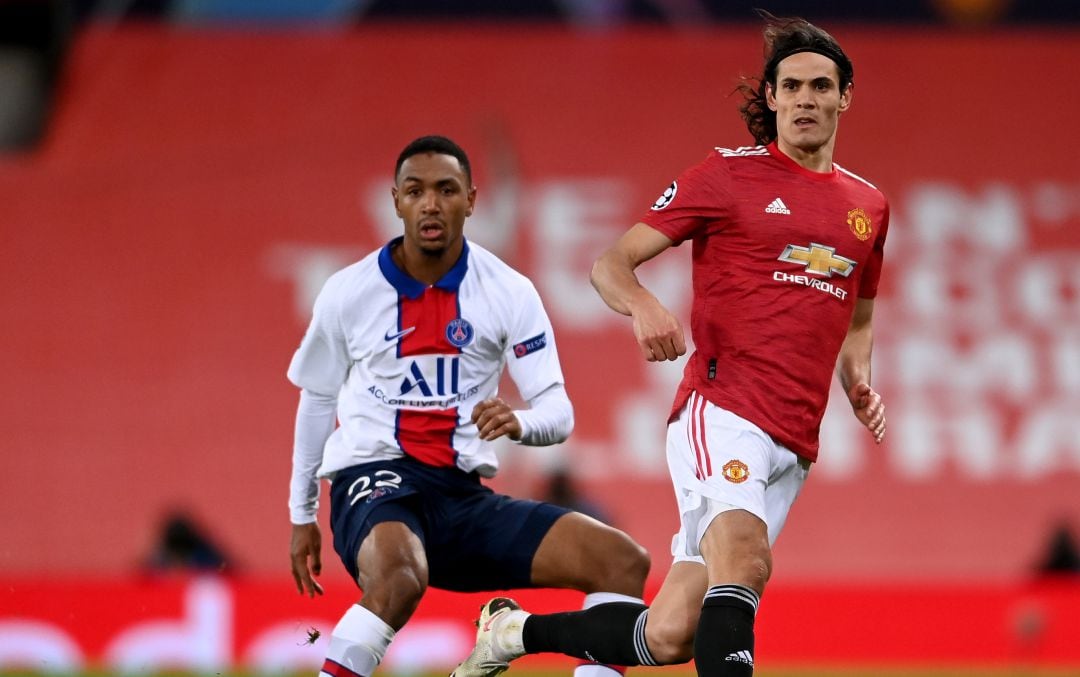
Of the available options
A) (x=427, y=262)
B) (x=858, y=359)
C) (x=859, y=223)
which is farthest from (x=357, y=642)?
(x=859, y=223)

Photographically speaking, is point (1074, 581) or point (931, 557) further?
point (931, 557)

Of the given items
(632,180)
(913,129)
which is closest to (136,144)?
(632,180)

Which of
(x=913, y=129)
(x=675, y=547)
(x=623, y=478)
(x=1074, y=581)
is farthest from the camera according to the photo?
(x=913, y=129)

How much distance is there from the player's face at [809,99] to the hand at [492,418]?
54.2 inches

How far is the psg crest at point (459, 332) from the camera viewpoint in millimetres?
6469

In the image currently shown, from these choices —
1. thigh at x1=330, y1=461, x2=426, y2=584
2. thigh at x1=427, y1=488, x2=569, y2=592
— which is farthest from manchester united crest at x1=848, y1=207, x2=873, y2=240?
thigh at x1=330, y1=461, x2=426, y2=584

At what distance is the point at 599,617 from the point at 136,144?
1172 centimetres

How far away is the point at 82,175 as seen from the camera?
1662cm

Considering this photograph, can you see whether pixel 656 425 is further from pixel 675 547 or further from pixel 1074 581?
pixel 675 547

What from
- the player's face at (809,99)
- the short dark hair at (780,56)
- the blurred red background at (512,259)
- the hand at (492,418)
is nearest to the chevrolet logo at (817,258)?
the player's face at (809,99)

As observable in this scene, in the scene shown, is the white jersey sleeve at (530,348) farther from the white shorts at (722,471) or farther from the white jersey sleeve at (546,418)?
the white shorts at (722,471)

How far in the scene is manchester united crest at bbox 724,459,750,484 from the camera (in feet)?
19.0

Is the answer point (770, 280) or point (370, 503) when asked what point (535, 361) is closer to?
point (370, 503)

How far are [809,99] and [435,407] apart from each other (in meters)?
1.75
